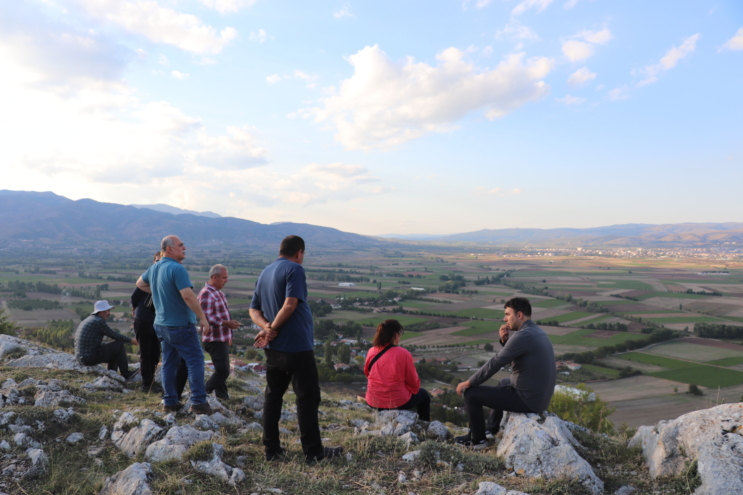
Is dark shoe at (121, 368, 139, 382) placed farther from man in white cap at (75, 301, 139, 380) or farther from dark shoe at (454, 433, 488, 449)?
dark shoe at (454, 433, 488, 449)

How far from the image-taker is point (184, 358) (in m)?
5.99

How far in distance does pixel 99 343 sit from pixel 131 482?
5.81m

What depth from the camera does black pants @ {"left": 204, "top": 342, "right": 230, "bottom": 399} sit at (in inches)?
281

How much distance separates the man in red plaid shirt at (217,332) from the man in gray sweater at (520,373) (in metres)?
4.45

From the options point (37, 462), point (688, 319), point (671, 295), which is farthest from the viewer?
point (671, 295)

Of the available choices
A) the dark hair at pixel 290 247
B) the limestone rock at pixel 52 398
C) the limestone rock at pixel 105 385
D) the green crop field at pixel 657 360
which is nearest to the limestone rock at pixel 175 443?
the limestone rock at pixel 52 398

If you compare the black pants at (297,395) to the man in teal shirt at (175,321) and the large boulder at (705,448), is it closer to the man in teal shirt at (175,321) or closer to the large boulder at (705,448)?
the man in teal shirt at (175,321)

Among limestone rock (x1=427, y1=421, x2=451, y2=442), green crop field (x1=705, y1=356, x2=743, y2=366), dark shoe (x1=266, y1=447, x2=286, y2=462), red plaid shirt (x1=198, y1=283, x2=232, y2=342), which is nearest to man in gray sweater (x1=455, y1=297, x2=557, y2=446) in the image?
limestone rock (x1=427, y1=421, x2=451, y2=442)

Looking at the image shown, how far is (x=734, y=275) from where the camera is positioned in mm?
119875

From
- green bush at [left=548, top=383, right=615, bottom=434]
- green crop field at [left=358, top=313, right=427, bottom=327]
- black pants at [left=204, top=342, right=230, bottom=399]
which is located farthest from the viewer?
green crop field at [left=358, top=313, right=427, bottom=327]

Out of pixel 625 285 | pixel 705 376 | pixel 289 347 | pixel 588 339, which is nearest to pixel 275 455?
pixel 289 347

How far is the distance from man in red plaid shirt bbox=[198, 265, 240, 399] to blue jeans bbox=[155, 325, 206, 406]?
2.70 ft

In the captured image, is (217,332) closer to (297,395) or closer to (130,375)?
(130,375)

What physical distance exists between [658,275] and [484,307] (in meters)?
83.8
